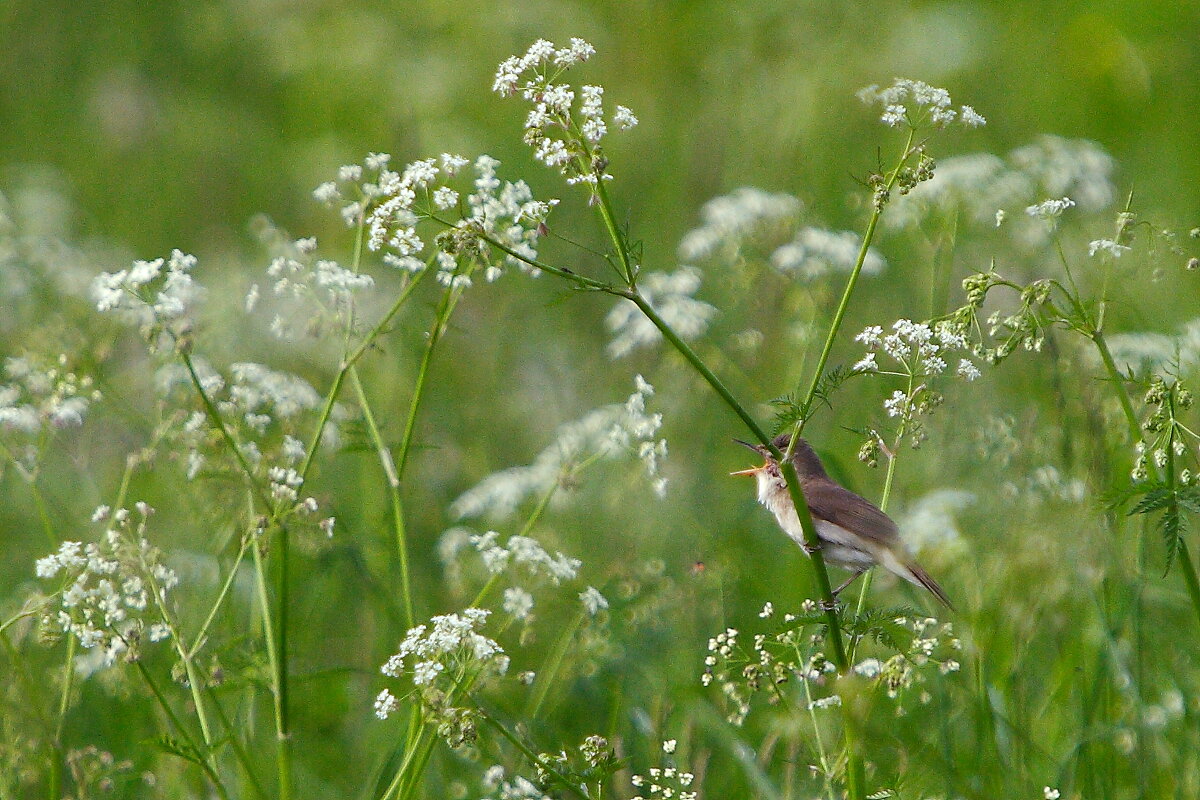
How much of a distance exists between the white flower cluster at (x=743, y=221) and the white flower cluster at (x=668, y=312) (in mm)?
129

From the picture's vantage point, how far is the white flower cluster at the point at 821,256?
15.9ft

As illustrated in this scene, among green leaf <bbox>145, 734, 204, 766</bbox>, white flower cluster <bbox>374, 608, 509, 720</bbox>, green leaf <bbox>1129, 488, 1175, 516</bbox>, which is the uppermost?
green leaf <bbox>1129, 488, 1175, 516</bbox>

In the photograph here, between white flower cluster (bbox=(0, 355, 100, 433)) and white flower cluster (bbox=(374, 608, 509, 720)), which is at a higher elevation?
white flower cluster (bbox=(0, 355, 100, 433))

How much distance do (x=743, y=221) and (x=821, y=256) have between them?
0.35 m

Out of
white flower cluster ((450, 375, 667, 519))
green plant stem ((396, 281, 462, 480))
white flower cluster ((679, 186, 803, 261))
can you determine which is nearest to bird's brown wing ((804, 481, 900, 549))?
white flower cluster ((450, 375, 667, 519))

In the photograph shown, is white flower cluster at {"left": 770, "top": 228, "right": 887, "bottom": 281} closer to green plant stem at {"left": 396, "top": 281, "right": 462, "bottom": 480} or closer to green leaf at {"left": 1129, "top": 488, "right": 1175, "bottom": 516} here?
green plant stem at {"left": 396, "top": 281, "right": 462, "bottom": 480}

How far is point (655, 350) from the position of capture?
6.23 meters

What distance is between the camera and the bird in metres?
3.56

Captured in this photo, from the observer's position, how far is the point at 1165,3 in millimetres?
7031

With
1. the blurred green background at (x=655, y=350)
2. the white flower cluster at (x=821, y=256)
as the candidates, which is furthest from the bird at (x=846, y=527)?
the white flower cluster at (x=821, y=256)

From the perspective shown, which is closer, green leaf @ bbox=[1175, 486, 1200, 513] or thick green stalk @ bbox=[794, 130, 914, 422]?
thick green stalk @ bbox=[794, 130, 914, 422]

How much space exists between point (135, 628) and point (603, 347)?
389cm

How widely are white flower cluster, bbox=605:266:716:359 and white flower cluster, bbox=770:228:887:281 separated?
0.32 meters

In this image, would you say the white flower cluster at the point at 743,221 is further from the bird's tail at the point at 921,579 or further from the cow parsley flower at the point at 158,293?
the cow parsley flower at the point at 158,293
